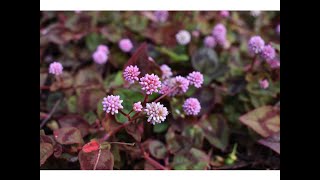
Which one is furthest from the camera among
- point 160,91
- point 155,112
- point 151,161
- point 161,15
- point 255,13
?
point 255,13

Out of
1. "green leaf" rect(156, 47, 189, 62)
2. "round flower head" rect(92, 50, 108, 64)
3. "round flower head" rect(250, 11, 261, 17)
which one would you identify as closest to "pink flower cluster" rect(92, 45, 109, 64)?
"round flower head" rect(92, 50, 108, 64)

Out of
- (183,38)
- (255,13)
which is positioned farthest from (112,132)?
(255,13)

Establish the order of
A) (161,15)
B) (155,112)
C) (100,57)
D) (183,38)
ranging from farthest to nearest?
(161,15), (183,38), (100,57), (155,112)

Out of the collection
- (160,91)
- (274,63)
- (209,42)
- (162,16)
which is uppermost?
(162,16)

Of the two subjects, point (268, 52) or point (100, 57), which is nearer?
point (268, 52)

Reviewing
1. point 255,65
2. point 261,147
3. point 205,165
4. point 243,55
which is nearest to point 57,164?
point 205,165

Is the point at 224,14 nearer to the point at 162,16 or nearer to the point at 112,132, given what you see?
the point at 162,16

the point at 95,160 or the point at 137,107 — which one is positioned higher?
the point at 137,107
